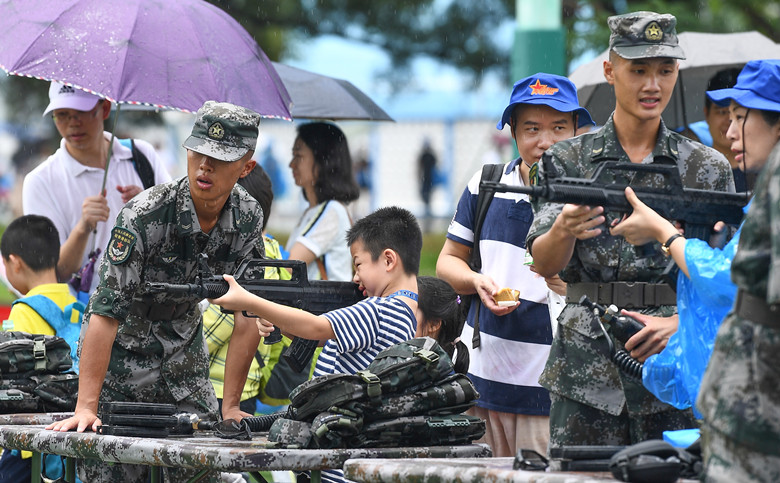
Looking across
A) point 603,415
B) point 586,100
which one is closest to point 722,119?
point 586,100

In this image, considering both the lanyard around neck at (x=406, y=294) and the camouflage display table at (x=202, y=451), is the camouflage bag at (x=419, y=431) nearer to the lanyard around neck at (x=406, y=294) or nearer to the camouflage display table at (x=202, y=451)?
the camouflage display table at (x=202, y=451)

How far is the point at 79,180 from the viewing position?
20.8 feet

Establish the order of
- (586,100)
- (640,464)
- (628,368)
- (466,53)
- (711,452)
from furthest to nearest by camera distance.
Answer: (466,53), (586,100), (628,368), (640,464), (711,452)

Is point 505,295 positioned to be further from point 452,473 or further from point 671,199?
point 452,473

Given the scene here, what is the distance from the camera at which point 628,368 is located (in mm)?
3672

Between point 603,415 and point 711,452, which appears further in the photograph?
point 603,415

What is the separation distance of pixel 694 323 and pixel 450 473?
2.83ft

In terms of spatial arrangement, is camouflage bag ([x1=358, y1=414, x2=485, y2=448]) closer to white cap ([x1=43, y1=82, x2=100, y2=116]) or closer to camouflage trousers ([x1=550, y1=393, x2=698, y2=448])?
camouflage trousers ([x1=550, y1=393, x2=698, y2=448])

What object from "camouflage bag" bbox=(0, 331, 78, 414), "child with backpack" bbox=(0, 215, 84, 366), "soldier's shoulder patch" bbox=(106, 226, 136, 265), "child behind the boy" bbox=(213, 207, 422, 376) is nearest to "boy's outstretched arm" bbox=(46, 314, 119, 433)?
"soldier's shoulder patch" bbox=(106, 226, 136, 265)

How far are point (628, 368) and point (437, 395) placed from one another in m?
0.75

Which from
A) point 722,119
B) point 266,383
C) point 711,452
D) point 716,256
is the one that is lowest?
point 266,383

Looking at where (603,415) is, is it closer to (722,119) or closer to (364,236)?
(364,236)

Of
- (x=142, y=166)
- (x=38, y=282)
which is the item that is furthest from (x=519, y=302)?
(x=38, y=282)

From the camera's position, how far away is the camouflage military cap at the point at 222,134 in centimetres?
443
